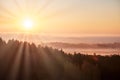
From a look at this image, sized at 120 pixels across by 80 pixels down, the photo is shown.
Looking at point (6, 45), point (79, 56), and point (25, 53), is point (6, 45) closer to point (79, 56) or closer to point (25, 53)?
point (25, 53)

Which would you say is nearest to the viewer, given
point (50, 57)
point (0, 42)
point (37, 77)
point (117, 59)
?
point (37, 77)

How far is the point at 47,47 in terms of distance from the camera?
6512 centimetres

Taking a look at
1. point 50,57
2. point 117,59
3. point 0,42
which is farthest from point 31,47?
point 117,59

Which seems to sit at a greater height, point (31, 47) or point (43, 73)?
point (31, 47)

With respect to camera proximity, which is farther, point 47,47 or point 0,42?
point 47,47

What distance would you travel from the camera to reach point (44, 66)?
4838cm

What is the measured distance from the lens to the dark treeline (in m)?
43.1

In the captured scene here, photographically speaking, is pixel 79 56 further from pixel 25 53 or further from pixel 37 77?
pixel 37 77

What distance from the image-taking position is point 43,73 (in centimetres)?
4397

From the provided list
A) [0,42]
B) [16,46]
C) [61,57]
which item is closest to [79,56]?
[61,57]

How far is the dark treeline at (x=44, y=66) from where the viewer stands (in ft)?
141

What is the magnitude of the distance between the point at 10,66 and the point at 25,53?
9188 millimetres

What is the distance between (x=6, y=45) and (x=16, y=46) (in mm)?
2177

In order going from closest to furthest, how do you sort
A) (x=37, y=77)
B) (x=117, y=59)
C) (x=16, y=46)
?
1. (x=37, y=77)
2. (x=16, y=46)
3. (x=117, y=59)
